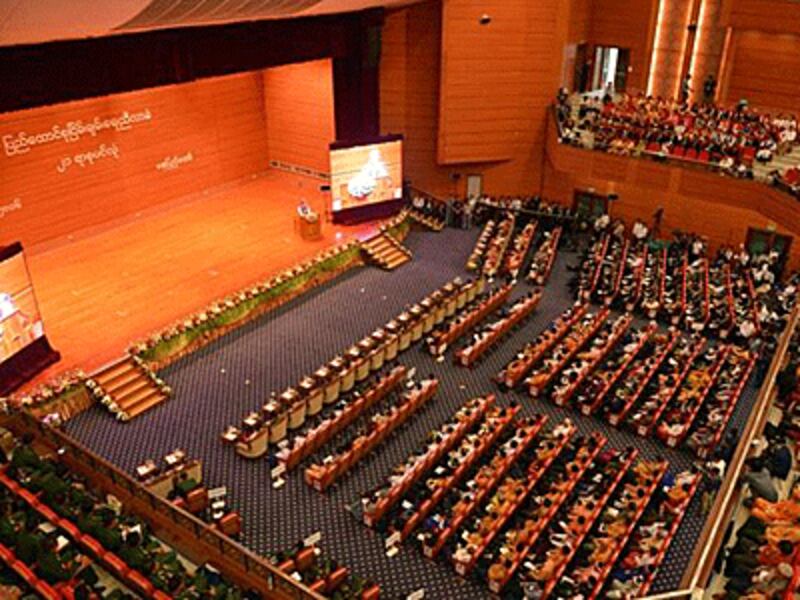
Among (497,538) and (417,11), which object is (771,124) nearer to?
(417,11)

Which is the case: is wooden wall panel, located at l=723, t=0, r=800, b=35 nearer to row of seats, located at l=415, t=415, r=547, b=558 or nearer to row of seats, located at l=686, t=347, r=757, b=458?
row of seats, located at l=686, t=347, r=757, b=458

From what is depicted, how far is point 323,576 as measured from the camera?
8609 millimetres

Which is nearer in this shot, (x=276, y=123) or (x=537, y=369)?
(x=537, y=369)

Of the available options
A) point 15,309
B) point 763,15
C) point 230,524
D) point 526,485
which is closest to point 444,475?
point 526,485

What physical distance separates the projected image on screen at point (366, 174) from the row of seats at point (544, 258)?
12.7 feet

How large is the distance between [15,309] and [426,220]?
10.0 metres

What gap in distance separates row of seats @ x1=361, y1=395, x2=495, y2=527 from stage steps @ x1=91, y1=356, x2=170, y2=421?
4.04 metres

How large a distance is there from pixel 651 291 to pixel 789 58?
8.53 metres

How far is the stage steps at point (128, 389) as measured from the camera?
38.6 feet

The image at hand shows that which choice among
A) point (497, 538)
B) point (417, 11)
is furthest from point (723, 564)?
point (417, 11)

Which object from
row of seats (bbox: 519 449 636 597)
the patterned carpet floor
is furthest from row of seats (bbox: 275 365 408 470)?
row of seats (bbox: 519 449 636 597)

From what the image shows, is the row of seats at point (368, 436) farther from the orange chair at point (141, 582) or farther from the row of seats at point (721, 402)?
the row of seats at point (721, 402)

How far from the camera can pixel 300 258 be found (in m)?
16.5

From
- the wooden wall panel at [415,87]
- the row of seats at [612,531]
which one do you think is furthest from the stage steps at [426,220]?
the row of seats at [612,531]
